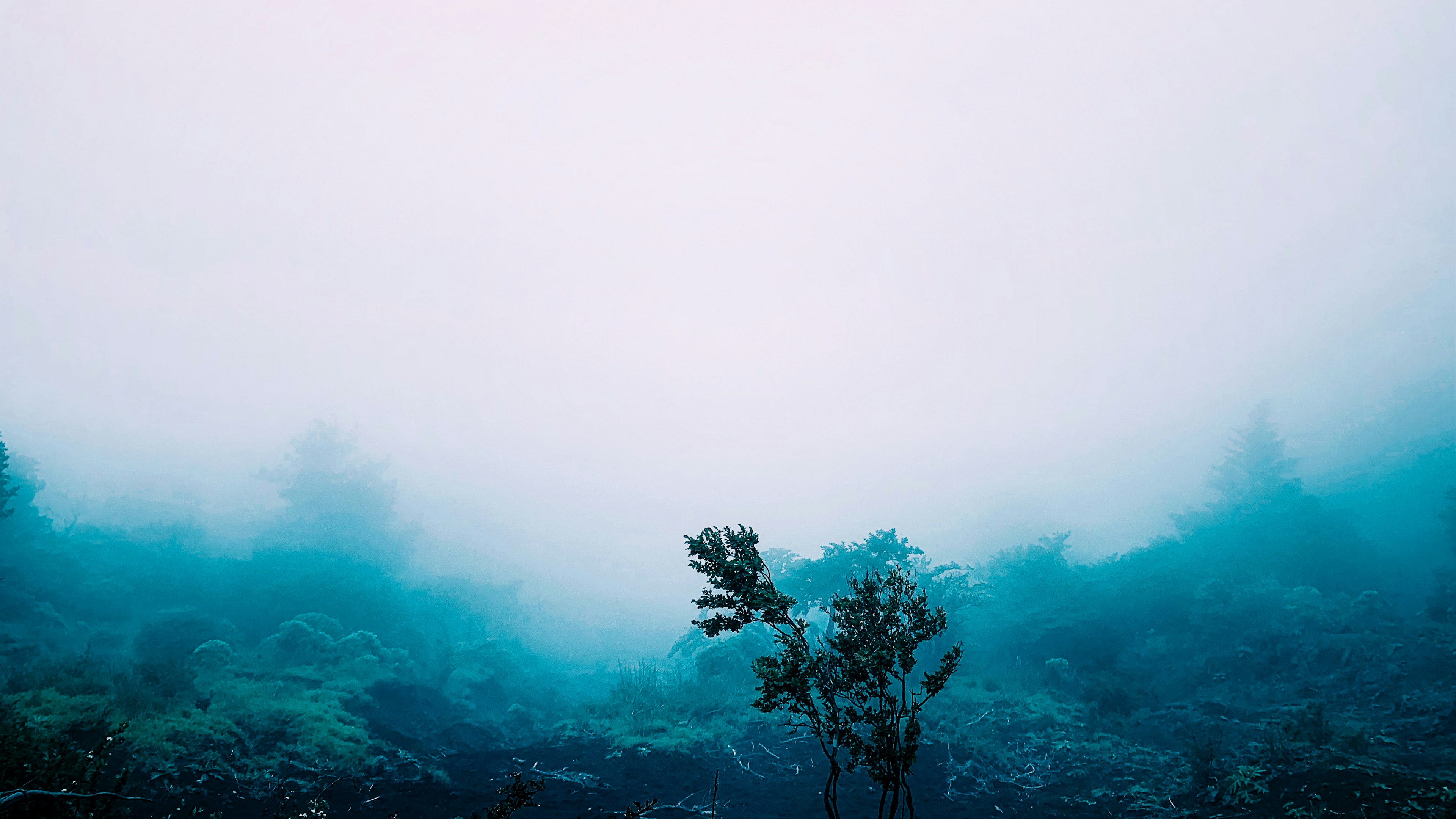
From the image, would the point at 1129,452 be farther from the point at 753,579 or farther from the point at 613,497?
the point at 753,579

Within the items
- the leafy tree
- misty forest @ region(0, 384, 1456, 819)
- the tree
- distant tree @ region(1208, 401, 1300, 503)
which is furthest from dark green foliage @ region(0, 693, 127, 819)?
distant tree @ region(1208, 401, 1300, 503)

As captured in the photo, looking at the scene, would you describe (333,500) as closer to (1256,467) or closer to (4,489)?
(4,489)

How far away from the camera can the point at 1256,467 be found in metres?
50.0

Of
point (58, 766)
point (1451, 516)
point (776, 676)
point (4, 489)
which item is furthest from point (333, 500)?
point (1451, 516)

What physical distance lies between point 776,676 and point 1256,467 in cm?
6426

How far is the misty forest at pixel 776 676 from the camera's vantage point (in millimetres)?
14094

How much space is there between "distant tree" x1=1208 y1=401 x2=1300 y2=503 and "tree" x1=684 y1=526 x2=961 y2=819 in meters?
55.8

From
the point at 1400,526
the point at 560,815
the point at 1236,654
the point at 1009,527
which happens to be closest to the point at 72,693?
the point at 560,815

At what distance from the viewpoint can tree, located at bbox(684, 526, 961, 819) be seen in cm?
982

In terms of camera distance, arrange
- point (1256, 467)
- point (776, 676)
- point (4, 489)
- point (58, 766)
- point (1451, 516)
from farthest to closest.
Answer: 1. point (1256, 467)
2. point (1451, 516)
3. point (4, 489)
4. point (58, 766)
5. point (776, 676)

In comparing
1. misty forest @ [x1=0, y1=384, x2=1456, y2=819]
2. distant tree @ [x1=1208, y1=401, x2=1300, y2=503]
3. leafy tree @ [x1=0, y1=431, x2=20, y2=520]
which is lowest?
misty forest @ [x1=0, y1=384, x2=1456, y2=819]

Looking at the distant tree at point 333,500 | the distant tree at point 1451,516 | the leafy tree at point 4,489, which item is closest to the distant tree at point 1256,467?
the distant tree at point 1451,516

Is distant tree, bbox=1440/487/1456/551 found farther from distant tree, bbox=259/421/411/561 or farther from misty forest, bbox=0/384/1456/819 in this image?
distant tree, bbox=259/421/411/561

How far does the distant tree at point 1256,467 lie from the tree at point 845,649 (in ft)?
183
